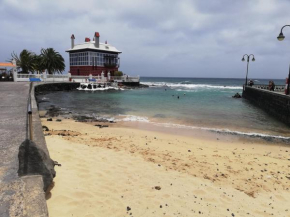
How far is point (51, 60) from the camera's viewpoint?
46.4 meters

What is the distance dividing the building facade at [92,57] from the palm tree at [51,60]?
3.37 m

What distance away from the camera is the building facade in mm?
46875

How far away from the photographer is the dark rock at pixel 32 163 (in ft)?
10.9

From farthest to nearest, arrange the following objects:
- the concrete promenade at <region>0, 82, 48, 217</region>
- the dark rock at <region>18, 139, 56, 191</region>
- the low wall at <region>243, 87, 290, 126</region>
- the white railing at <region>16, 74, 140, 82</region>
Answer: the white railing at <region>16, 74, 140, 82</region>, the low wall at <region>243, 87, 290, 126</region>, the dark rock at <region>18, 139, 56, 191</region>, the concrete promenade at <region>0, 82, 48, 217</region>

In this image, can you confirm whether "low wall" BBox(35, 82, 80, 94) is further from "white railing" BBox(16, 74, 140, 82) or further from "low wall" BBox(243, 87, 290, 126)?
"low wall" BBox(243, 87, 290, 126)

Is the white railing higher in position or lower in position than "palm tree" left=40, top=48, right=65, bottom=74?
lower

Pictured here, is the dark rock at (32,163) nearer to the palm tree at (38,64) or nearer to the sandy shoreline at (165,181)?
the sandy shoreline at (165,181)

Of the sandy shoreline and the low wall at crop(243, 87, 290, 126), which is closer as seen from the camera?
the sandy shoreline

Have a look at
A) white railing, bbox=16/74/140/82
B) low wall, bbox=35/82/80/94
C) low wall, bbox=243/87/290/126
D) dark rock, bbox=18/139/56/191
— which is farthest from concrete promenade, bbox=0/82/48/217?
white railing, bbox=16/74/140/82

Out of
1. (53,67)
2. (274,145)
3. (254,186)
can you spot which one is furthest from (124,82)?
(254,186)

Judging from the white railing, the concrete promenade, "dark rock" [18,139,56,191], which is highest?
the white railing

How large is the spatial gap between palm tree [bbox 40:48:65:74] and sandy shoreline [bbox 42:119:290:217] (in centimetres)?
4450

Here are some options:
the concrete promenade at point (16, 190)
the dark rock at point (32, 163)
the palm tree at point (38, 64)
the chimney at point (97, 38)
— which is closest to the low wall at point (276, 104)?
the dark rock at point (32, 163)

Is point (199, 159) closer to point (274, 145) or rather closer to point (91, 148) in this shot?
point (91, 148)
